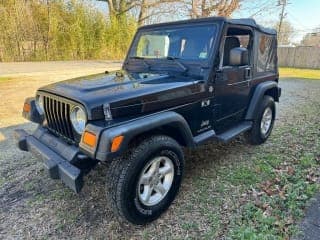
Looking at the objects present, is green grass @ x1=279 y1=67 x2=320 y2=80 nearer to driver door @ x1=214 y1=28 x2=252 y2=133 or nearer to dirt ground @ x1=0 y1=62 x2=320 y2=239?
dirt ground @ x1=0 y1=62 x2=320 y2=239

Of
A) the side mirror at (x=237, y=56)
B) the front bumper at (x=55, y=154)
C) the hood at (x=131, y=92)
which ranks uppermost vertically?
the side mirror at (x=237, y=56)

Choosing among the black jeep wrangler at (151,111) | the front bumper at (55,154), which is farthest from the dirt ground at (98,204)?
the front bumper at (55,154)

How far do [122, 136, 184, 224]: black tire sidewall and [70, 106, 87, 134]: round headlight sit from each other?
52 cm

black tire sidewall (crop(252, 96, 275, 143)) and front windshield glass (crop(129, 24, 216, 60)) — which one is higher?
front windshield glass (crop(129, 24, 216, 60))

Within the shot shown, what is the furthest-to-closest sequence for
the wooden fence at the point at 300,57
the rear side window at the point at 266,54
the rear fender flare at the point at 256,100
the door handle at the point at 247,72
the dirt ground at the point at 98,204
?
the wooden fence at the point at 300,57
the rear side window at the point at 266,54
the rear fender flare at the point at 256,100
the door handle at the point at 247,72
the dirt ground at the point at 98,204

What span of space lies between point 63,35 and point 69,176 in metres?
15.9

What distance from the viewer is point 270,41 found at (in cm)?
433

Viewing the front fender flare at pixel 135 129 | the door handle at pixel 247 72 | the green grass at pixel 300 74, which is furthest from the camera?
the green grass at pixel 300 74

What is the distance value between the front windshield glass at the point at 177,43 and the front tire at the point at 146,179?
1191 mm

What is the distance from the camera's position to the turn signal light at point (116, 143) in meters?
2.02

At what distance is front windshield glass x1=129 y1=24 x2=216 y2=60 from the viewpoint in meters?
3.09

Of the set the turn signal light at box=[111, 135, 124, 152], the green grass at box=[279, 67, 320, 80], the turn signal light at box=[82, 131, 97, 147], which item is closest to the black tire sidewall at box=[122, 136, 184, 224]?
the turn signal light at box=[111, 135, 124, 152]

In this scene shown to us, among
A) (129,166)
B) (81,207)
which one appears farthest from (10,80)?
(129,166)

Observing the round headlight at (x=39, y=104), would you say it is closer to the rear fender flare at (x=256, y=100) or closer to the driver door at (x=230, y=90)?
the driver door at (x=230, y=90)
